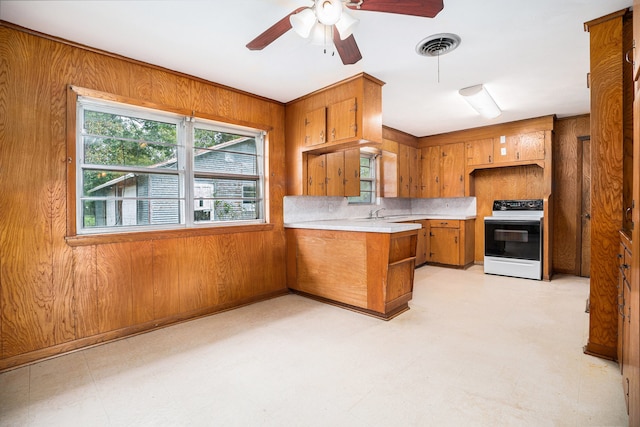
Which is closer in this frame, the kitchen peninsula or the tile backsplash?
the kitchen peninsula

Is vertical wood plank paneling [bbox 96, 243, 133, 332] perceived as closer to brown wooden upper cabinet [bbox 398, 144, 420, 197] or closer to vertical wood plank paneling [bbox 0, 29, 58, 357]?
vertical wood plank paneling [bbox 0, 29, 58, 357]

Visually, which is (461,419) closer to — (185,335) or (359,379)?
(359,379)

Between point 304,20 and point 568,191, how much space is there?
524cm

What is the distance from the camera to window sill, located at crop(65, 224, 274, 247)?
2.62 m

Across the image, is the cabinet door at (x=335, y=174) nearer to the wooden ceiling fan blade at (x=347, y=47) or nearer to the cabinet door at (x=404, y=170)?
the cabinet door at (x=404, y=170)

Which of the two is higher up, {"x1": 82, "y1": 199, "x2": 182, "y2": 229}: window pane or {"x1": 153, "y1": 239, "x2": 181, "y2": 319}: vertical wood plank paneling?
{"x1": 82, "y1": 199, "x2": 182, "y2": 229}: window pane

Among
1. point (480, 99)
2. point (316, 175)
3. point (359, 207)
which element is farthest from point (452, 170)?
point (316, 175)

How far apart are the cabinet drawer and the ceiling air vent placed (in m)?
3.53

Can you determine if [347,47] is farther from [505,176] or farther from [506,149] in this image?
[505,176]

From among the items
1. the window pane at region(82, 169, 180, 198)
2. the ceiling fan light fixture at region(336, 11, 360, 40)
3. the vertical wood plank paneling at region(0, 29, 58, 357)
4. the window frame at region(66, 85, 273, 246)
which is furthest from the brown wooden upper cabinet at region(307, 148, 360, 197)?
the vertical wood plank paneling at region(0, 29, 58, 357)

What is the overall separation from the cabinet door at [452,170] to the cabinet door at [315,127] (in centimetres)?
335

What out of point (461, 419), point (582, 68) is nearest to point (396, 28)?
point (582, 68)

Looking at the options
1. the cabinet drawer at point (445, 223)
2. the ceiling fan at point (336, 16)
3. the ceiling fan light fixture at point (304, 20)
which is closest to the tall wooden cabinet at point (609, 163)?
the ceiling fan at point (336, 16)

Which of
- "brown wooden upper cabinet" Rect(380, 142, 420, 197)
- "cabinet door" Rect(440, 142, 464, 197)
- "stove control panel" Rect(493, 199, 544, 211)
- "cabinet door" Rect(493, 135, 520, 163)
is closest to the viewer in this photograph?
"stove control panel" Rect(493, 199, 544, 211)
